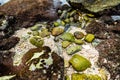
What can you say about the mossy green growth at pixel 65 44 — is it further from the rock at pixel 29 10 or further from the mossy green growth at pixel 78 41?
the rock at pixel 29 10

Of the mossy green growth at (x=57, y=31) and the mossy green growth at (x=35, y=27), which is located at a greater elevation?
the mossy green growth at (x=35, y=27)

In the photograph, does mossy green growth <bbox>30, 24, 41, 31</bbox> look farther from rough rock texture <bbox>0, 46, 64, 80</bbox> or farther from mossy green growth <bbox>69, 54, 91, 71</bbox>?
mossy green growth <bbox>69, 54, 91, 71</bbox>

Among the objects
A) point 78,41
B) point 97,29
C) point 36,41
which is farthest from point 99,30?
point 36,41

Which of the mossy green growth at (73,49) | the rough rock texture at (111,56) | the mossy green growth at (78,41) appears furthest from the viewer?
the mossy green growth at (78,41)

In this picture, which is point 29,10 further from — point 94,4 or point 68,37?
point 94,4

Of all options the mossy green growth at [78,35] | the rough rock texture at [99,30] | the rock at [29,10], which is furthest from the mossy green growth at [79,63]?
the rock at [29,10]

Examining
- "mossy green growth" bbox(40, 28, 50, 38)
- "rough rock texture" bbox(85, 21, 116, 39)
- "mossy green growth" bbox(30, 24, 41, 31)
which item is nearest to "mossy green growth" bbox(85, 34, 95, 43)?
"rough rock texture" bbox(85, 21, 116, 39)

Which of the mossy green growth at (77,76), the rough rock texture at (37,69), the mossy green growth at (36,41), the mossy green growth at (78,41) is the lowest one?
the mossy green growth at (77,76)
